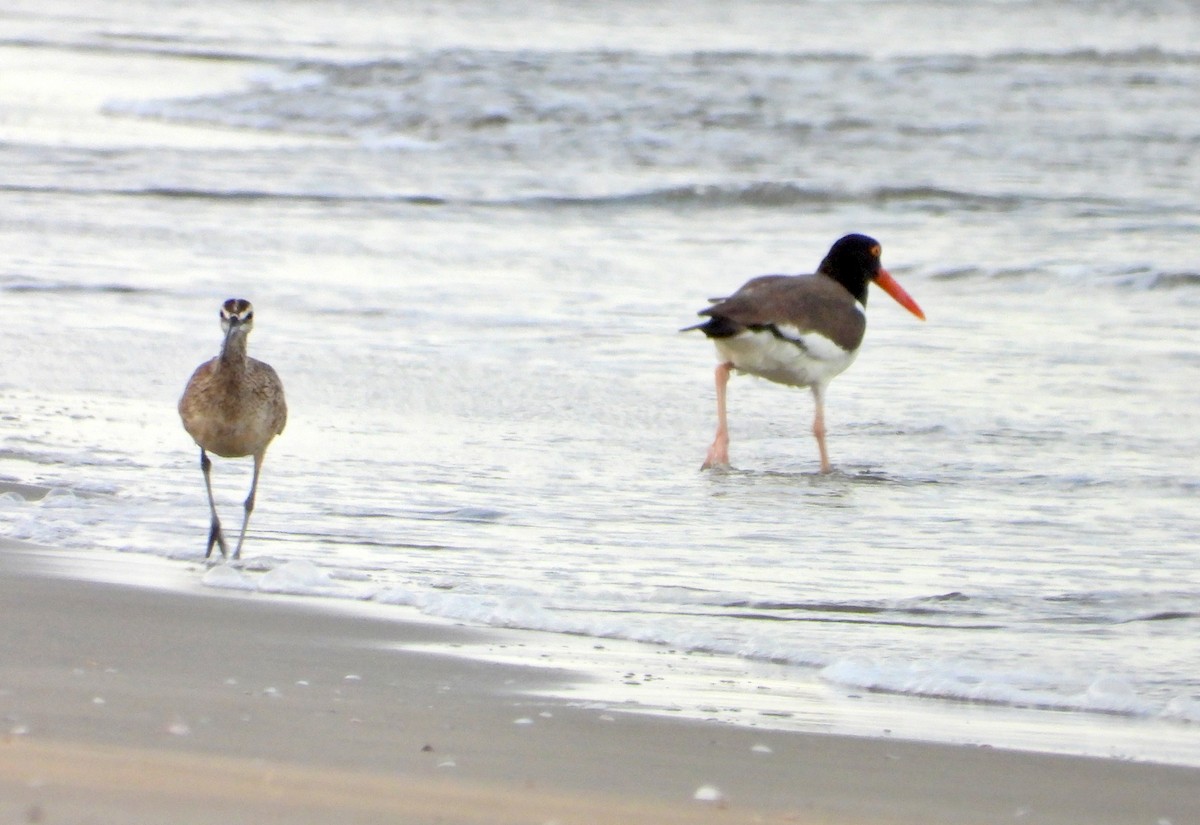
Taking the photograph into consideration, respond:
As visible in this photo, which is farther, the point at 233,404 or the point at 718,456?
the point at 718,456

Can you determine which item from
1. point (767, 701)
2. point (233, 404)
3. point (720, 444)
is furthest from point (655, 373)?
point (767, 701)

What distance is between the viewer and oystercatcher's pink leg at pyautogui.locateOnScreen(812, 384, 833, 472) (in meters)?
8.23

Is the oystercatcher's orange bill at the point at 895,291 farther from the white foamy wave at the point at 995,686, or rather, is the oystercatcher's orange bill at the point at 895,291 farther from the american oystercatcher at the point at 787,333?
the white foamy wave at the point at 995,686

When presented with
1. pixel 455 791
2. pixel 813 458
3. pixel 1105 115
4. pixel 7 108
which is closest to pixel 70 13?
pixel 7 108

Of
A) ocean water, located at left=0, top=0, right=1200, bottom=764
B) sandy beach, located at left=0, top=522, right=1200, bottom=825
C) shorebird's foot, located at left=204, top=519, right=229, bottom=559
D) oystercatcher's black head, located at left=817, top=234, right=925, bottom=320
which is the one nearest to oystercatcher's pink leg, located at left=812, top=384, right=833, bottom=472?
ocean water, located at left=0, top=0, right=1200, bottom=764

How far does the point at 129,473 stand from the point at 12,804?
4136 mm

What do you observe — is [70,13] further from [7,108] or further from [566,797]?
[566,797]

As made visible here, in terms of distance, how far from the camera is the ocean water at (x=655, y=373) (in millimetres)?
5445

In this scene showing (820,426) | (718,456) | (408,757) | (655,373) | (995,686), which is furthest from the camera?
(655,373)

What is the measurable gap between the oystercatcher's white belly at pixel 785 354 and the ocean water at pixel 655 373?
0.31m

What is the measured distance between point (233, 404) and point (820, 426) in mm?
2799

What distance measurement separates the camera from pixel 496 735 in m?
4.07

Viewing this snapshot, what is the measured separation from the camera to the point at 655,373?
10.2 meters

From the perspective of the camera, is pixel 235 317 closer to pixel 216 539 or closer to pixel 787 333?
pixel 216 539
